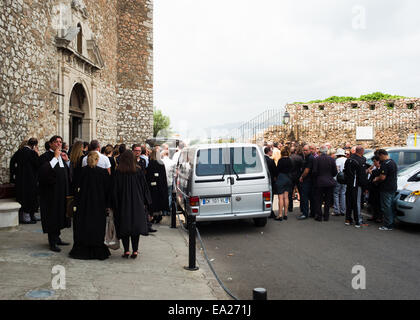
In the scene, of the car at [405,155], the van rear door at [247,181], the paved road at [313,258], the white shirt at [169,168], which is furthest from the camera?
the car at [405,155]

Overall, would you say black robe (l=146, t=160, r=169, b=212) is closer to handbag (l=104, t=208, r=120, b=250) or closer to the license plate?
the license plate

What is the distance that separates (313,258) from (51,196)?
4.50m

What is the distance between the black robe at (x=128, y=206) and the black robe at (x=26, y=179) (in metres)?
3.60

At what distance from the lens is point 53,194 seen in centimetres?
636

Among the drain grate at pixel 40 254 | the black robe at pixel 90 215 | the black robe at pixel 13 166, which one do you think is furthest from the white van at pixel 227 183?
the black robe at pixel 13 166

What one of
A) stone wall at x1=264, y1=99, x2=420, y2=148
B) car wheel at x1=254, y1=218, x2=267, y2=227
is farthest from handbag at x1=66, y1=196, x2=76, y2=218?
stone wall at x1=264, y1=99, x2=420, y2=148

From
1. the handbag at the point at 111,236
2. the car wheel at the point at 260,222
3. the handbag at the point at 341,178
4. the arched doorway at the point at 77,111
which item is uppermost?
the arched doorway at the point at 77,111

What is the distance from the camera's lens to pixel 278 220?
10031mm

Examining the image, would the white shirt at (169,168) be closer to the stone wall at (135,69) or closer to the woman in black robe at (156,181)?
the woman in black robe at (156,181)

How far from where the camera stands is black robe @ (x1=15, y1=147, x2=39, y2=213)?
8.64 meters

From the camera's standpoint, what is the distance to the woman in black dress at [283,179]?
33.0 ft

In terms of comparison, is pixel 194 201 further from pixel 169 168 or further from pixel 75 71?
pixel 75 71
